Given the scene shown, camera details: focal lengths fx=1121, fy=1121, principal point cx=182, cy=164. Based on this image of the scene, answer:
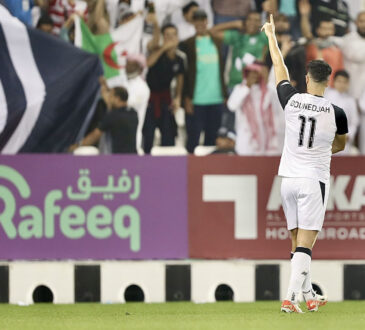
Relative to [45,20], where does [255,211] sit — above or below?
below

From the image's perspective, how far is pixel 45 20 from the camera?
11.1m

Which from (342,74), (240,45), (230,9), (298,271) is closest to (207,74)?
(240,45)

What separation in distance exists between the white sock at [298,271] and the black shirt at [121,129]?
2.87 meters

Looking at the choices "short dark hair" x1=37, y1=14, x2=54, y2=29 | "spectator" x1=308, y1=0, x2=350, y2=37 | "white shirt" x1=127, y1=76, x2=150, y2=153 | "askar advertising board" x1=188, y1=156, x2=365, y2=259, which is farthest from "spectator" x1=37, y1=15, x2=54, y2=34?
"spectator" x1=308, y1=0, x2=350, y2=37

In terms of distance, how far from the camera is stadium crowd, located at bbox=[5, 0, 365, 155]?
11.2 metres

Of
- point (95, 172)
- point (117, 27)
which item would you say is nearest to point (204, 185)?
point (95, 172)

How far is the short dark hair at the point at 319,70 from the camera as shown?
28.2ft

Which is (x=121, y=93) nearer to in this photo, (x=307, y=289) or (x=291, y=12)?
(x=291, y=12)

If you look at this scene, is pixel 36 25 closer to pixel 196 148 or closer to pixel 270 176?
pixel 196 148

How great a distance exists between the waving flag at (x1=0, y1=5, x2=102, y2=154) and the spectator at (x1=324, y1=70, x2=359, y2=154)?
7.82ft

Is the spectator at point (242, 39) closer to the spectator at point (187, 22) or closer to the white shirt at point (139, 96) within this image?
the spectator at point (187, 22)

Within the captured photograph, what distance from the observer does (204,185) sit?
11008mm

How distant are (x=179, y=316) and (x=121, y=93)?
2.91 m

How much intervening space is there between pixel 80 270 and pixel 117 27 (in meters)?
Result: 2.47
